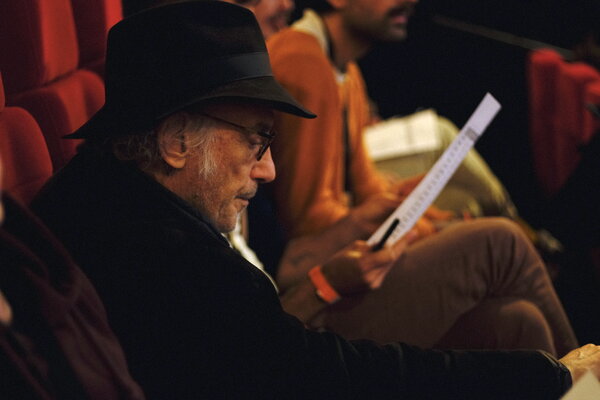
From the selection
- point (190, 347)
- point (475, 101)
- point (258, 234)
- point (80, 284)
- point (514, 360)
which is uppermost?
point (80, 284)

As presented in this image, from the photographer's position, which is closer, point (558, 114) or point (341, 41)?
point (341, 41)

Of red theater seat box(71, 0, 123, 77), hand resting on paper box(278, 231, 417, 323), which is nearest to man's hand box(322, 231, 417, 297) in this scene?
hand resting on paper box(278, 231, 417, 323)

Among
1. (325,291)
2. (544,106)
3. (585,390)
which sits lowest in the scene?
(544,106)

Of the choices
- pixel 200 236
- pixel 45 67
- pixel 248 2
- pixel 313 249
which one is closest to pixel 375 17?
pixel 248 2

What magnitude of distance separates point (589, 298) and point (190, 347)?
5.37 ft

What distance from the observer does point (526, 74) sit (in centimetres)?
381

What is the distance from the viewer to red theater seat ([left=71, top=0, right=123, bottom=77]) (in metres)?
1.39

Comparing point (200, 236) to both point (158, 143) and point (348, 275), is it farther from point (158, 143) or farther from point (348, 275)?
point (348, 275)

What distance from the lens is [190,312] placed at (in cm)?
86

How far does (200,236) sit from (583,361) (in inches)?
21.2

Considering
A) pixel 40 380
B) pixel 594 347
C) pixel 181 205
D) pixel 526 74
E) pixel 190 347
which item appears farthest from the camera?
pixel 526 74

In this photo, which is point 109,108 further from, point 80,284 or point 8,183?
point 80,284

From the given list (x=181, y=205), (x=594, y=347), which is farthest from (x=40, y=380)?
(x=594, y=347)

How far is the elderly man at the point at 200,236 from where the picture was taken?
0.87 m
